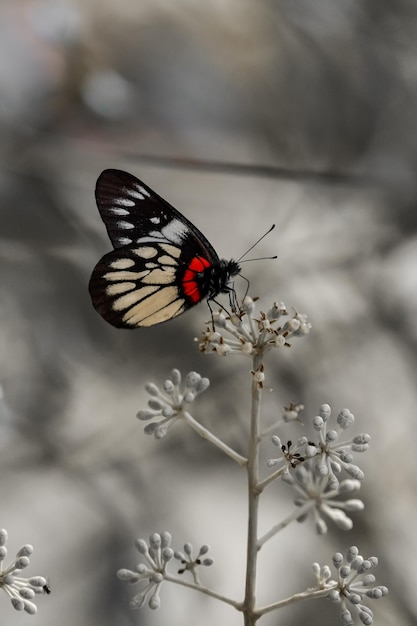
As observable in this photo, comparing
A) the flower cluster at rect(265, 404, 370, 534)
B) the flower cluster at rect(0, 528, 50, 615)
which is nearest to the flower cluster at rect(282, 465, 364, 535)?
the flower cluster at rect(265, 404, 370, 534)

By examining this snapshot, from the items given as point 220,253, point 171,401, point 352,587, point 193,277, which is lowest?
point 352,587

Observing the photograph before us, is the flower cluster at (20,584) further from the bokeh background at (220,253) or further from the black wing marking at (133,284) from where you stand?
the bokeh background at (220,253)

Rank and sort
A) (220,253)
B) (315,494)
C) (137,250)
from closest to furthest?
(315,494)
(137,250)
(220,253)

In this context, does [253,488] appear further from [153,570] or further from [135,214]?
[135,214]

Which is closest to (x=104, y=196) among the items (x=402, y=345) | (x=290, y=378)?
(x=290, y=378)

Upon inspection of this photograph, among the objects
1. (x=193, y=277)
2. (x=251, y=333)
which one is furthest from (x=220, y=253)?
(x=251, y=333)

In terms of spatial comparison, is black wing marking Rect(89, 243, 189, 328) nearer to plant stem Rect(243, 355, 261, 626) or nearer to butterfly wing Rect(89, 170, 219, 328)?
butterfly wing Rect(89, 170, 219, 328)
